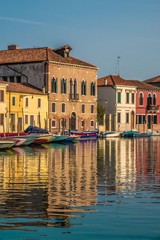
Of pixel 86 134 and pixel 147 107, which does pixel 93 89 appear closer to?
pixel 86 134

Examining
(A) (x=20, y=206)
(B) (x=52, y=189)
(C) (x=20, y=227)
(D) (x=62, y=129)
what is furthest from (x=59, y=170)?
(D) (x=62, y=129)

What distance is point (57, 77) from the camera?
2589 inches

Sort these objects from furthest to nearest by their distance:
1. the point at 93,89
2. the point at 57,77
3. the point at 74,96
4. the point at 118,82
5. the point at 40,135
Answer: the point at 118,82 < the point at 93,89 < the point at 74,96 < the point at 57,77 < the point at 40,135

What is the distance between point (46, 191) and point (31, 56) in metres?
48.5

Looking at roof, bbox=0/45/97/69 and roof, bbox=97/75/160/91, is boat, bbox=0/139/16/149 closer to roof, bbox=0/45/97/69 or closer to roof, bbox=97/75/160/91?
roof, bbox=0/45/97/69

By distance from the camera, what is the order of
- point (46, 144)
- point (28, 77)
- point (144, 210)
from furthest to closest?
point (28, 77)
point (46, 144)
point (144, 210)

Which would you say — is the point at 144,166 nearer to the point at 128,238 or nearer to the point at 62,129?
the point at 128,238

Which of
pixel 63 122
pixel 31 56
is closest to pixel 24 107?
pixel 63 122

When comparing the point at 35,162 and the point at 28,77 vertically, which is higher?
the point at 28,77

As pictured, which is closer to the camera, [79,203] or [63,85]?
[79,203]

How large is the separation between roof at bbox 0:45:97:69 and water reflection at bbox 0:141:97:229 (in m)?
35.5

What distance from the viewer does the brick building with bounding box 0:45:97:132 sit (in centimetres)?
6462

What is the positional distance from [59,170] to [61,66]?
40660 mm

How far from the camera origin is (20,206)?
1522 centimetres
